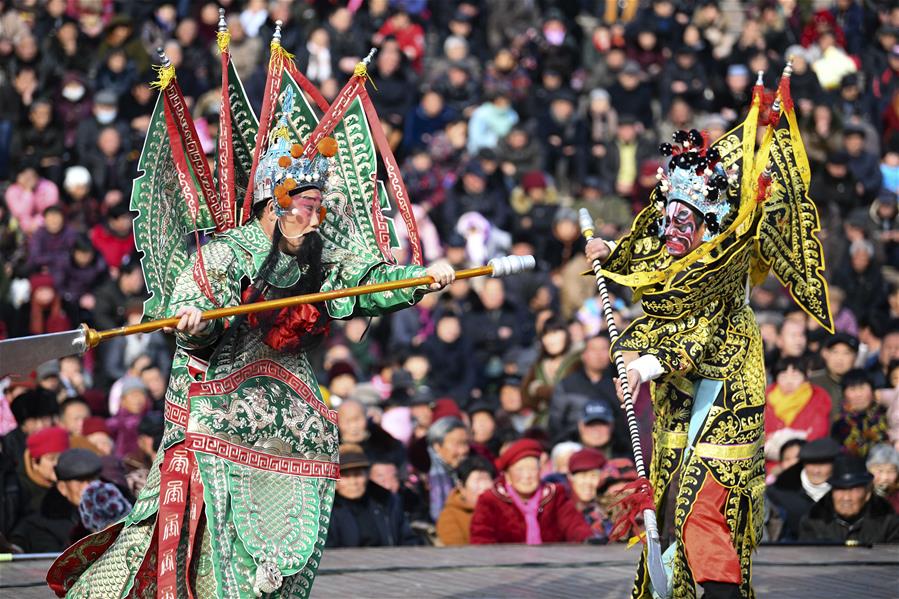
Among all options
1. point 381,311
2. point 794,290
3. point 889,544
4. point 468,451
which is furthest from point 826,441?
point 381,311

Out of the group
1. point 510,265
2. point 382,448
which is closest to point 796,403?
point 382,448

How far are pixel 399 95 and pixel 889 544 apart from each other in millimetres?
8717

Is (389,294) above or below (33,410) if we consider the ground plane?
below

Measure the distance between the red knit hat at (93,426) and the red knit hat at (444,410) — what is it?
89.8 inches

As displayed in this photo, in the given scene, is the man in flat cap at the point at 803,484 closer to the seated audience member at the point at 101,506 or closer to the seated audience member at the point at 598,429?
the seated audience member at the point at 598,429

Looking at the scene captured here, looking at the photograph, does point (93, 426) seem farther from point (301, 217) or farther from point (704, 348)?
point (704, 348)

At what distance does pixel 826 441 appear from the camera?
12648 millimetres

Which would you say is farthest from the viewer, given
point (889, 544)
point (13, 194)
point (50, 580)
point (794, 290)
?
point (13, 194)

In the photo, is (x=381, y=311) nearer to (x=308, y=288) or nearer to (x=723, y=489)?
(x=308, y=288)

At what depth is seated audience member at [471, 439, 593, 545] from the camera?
1206 centimetres

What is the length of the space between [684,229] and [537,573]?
2.78 metres

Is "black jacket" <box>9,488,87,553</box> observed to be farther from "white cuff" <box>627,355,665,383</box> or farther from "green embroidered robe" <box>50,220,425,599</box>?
"white cuff" <box>627,355,665,383</box>

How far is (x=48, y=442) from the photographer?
12.4 meters

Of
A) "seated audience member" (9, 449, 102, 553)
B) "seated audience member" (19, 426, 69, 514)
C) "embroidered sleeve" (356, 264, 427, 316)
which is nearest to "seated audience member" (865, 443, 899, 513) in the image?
"seated audience member" (9, 449, 102, 553)
